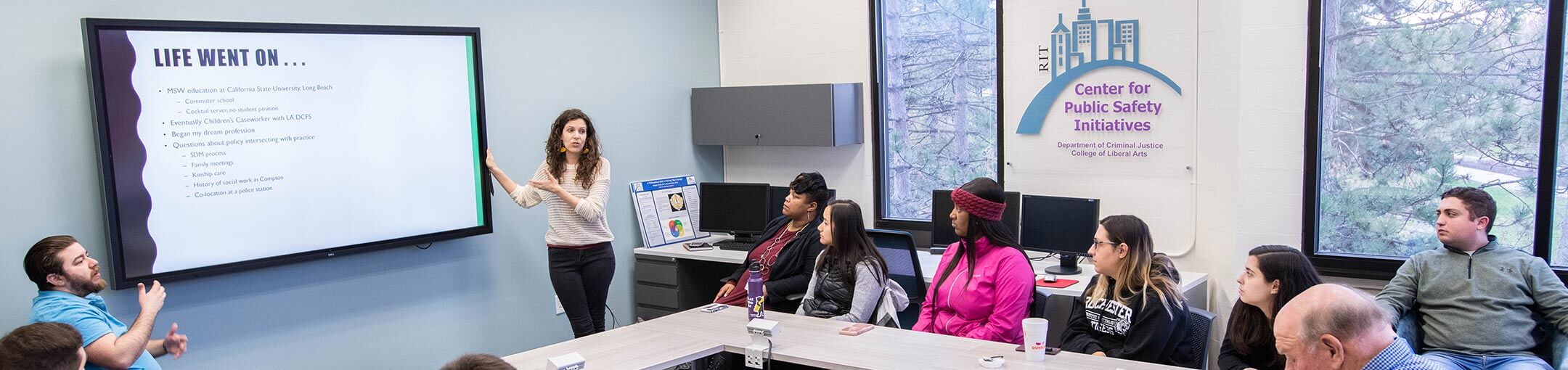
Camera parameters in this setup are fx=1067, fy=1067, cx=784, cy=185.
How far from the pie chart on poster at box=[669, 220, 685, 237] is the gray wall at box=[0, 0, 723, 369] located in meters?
0.22

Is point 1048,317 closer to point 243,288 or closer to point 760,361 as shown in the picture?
point 760,361

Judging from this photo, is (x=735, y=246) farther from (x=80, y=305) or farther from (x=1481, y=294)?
(x=1481, y=294)

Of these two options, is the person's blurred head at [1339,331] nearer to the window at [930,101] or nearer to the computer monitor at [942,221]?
the computer monitor at [942,221]

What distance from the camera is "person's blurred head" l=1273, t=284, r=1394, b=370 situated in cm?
210

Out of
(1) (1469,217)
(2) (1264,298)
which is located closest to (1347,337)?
(2) (1264,298)

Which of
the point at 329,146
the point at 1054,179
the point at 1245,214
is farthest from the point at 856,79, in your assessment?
the point at 329,146

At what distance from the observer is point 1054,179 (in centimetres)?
530

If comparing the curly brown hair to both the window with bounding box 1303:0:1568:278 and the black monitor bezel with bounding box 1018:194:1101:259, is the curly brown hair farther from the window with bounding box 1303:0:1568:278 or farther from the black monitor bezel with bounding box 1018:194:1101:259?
the window with bounding box 1303:0:1568:278

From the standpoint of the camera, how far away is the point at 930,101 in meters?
5.75

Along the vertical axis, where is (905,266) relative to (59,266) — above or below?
below

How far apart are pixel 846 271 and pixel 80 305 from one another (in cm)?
246

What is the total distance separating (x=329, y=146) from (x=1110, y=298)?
3178 millimetres

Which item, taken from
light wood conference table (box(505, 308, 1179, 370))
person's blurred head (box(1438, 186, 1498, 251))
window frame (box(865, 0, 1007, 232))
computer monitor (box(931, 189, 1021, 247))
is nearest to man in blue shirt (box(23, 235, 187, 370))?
light wood conference table (box(505, 308, 1179, 370))

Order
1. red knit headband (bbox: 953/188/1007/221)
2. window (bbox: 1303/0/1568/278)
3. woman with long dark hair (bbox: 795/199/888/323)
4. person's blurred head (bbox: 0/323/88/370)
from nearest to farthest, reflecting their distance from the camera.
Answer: person's blurred head (bbox: 0/323/88/370)
red knit headband (bbox: 953/188/1007/221)
woman with long dark hair (bbox: 795/199/888/323)
window (bbox: 1303/0/1568/278)
